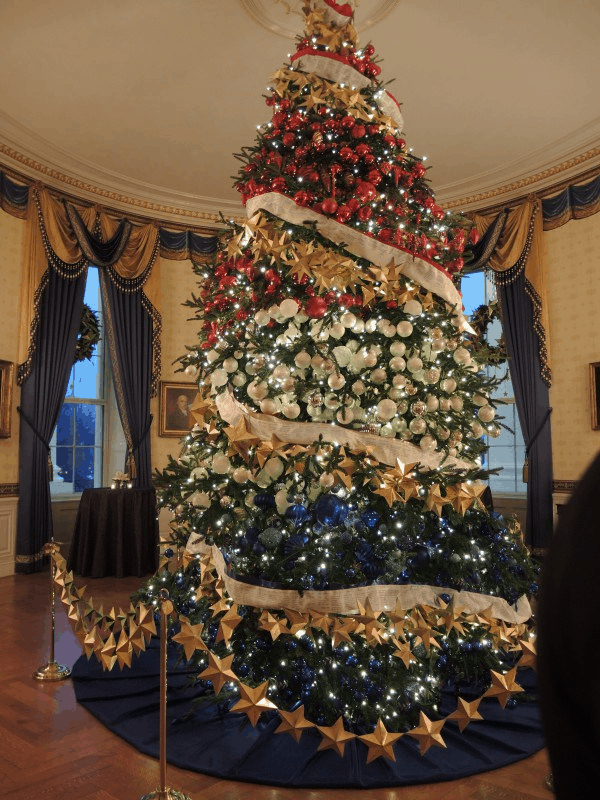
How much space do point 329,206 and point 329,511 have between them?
1.52 m

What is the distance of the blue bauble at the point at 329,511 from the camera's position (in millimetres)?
2732

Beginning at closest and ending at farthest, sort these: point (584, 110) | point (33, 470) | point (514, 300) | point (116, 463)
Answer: point (584, 110) < point (33, 470) < point (514, 300) < point (116, 463)

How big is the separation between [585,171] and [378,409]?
5515 mm

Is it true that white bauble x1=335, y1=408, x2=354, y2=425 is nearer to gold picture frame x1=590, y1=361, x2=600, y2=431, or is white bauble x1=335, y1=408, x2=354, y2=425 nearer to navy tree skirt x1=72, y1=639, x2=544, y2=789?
navy tree skirt x1=72, y1=639, x2=544, y2=789

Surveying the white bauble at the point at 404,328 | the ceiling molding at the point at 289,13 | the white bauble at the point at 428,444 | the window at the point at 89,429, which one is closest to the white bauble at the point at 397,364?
the white bauble at the point at 404,328

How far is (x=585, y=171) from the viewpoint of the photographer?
22.9ft

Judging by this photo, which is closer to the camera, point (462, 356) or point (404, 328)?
point (404, 328)

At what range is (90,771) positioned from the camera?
2.51 m

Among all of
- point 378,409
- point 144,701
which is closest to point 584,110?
point 378,409

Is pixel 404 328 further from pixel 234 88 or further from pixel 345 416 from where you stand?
pixel 234 88

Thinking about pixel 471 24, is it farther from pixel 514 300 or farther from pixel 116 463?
pixel 116 463

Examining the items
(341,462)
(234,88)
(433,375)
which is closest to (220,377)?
(341,462)

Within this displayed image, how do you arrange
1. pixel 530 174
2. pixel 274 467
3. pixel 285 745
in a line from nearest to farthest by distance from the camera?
pixel 285 745 < pixel 274 467 < pixel 530 174

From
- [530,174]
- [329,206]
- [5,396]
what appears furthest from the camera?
[530,174]
